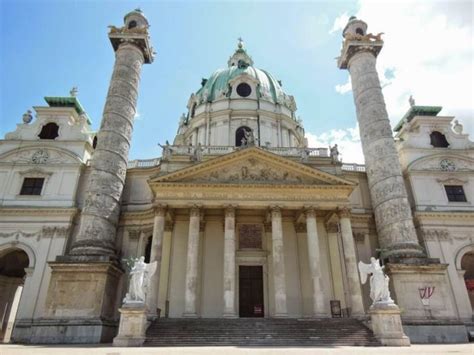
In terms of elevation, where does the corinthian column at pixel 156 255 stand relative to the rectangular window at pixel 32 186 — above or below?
below

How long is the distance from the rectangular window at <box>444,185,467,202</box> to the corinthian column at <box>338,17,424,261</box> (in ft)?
17.2

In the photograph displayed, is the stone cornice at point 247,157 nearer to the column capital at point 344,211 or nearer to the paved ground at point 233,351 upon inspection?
the column capital at point 344,211

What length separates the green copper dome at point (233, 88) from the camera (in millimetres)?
33875

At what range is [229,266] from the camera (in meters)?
18.2

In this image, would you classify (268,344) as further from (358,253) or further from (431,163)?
(431,163)

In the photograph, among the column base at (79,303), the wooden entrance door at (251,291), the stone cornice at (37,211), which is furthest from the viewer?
the stone cornice at (37,211)

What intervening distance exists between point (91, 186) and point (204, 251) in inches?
308

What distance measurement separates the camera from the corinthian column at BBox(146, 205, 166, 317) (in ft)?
57.7

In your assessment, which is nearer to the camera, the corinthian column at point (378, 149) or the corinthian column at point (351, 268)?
the corinthian column at point (351, 268)

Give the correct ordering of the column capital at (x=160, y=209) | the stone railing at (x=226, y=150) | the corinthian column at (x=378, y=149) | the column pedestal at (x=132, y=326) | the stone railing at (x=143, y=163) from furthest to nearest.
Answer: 1. the stone railing at (x=143, y=163)
2. the stone railing at (x=226, y=150)
3. the corinthian column at (x=378, y=149)
4. the column capital at (x=160, y=209)
5. the column pedestal at (x=132, y=326)

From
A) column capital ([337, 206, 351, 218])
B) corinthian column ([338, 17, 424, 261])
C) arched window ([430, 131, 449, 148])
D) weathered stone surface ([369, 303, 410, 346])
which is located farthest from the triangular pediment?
arched window ([430, 131, 449, 148])

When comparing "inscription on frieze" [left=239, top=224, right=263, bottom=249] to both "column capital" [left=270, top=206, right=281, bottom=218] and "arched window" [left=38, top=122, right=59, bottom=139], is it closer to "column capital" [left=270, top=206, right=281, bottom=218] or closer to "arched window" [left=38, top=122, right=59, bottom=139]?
"column capital" [left=270, top=206, right=281, bottom=218]

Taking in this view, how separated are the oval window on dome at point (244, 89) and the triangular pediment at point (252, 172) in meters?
14.1

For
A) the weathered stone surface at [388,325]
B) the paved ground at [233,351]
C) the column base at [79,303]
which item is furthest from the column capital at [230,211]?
the paved ground at [233,351]
